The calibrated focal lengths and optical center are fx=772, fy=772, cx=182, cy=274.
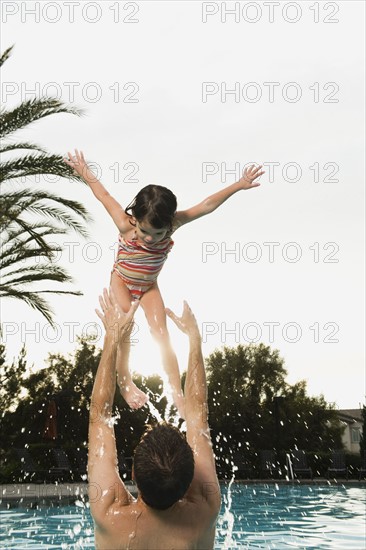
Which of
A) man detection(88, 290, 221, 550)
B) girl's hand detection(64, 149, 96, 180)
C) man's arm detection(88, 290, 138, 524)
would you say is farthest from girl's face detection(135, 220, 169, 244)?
man detection(88, 290, 221, 550)

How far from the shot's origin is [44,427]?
23219mm

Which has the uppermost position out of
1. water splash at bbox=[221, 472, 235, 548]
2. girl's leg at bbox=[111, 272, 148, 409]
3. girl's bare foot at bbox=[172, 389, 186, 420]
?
girl's leg at bbox=[111, 272, 148, 409]

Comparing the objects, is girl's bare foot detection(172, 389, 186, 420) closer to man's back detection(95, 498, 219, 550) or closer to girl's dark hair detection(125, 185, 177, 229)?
girl's dark hair detection(125, 185, 177, 229)

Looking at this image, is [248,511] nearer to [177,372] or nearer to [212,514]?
[177,372]

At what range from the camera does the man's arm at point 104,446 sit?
269cm

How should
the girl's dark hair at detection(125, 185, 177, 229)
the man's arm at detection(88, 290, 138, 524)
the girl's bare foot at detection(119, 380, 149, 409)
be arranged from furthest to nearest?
1. the girl's bare foot at detection(119, 380, 149, 409)
2. the girl's dark hair at detection(125, 185, 177, 229)
3. the man's arm at detection(88, 290, 138, 524)

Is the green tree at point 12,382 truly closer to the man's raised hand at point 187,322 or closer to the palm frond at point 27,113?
the palm frond at point 27,113

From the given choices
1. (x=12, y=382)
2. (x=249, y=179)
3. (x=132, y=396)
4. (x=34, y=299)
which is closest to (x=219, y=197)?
(x=249, y=179)

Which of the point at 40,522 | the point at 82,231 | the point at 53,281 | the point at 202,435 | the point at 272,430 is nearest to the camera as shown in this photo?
the point at 202,435

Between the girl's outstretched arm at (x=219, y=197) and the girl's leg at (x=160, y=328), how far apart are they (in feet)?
2.07

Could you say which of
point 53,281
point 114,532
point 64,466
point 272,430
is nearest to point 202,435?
point 114,532

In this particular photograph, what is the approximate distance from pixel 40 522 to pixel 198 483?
11.0m

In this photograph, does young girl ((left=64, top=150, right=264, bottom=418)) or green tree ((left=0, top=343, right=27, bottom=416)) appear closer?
young girl ((left=64, top=150, right=264, bottom=418))

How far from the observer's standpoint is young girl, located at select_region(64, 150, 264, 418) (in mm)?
4410
